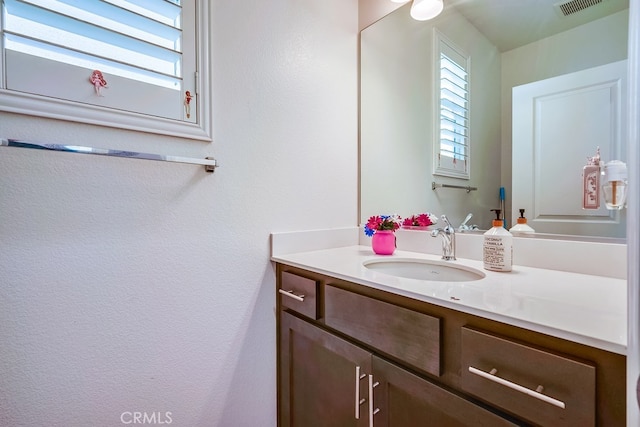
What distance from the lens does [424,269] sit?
1.13 metres

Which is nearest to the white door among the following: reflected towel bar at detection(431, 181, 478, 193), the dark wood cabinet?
reflected towel bar at detection(431, 181, 478, 193)

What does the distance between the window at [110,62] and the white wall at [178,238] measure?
0.05m

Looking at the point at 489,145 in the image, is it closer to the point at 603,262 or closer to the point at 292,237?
the point at 603,262

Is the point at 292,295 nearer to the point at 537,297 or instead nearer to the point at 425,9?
the point at 537,297

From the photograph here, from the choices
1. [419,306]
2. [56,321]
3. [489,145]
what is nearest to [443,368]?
[419,306]

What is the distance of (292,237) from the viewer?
123 cm

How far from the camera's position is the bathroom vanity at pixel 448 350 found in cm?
48

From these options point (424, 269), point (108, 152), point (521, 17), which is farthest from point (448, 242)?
point (108, 152)

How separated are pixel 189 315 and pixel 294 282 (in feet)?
1.23

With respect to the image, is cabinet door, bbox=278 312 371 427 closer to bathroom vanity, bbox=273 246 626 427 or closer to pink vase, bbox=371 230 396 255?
bathroom vanity, bbox=273 246 626 427

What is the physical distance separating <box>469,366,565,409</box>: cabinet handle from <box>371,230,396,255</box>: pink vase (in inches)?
26.6

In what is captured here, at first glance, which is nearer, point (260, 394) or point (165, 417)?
Answer: point (165, 417)

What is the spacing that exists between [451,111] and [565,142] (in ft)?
1.52

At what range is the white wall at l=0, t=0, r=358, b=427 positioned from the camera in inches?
29.8
